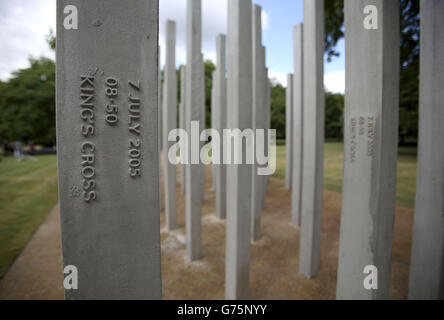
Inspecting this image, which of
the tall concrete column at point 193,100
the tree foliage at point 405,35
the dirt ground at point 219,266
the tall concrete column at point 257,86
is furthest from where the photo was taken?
the tree foliage at point 405,35

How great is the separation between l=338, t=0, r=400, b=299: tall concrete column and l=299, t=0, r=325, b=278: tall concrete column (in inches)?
65.4

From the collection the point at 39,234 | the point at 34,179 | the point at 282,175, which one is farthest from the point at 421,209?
the point at 34,179

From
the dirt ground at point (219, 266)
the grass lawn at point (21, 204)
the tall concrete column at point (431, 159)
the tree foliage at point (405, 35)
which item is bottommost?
the dirt ground at point (219, 266)

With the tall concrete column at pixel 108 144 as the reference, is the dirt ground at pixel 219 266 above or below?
below

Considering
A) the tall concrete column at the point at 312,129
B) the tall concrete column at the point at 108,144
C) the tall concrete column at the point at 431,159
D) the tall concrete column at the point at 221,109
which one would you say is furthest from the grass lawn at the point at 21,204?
the tall concrete column at the point at 431,159

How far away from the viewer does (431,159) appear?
4012mm

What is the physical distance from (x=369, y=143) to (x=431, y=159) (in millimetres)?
1420

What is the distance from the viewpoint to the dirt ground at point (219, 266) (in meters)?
5.28

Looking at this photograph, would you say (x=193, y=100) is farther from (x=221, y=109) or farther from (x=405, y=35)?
(x=405, y=35)

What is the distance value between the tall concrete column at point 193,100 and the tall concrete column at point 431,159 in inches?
192

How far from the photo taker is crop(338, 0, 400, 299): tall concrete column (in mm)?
3475

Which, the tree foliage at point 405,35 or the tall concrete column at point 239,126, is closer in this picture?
the tall concrete column at point 239,126

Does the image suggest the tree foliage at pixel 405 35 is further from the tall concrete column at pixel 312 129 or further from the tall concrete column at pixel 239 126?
the tall concrete column at pixel 239 126

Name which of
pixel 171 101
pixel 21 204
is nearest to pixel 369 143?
pixel 171 101
